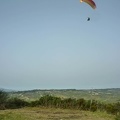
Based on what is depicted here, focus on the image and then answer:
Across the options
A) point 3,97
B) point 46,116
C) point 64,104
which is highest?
point 3,97

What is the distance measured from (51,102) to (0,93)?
5027 millimetres

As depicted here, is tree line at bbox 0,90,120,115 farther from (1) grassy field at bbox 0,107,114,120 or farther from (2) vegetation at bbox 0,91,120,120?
(1) grassy field at bbox 0,107,114,120

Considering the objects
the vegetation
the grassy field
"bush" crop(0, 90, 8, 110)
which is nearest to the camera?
the grassy field

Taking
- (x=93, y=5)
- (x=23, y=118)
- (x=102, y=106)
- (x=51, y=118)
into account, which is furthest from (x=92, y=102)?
(x=93, y=5)

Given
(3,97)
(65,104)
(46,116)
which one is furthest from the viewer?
(3,97)

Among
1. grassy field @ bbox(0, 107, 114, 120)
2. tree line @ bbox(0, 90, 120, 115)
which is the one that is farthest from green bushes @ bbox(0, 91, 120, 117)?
grassy field @ bbox(0, 107, 114, 120)

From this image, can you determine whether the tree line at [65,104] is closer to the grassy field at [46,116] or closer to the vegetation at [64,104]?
the vegetation at [64,104]

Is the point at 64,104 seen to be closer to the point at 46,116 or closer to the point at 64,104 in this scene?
the point at 64,104

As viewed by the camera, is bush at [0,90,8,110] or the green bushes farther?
bush at [0,90,8,110]

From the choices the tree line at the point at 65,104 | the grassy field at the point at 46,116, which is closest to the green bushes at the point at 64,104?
the tree line at the point at 65,104

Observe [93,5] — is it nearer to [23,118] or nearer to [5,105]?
[23,118]

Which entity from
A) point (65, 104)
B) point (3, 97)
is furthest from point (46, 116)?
point (3, 97)

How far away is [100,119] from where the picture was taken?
64.0ft

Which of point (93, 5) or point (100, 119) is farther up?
point (93, 5)
